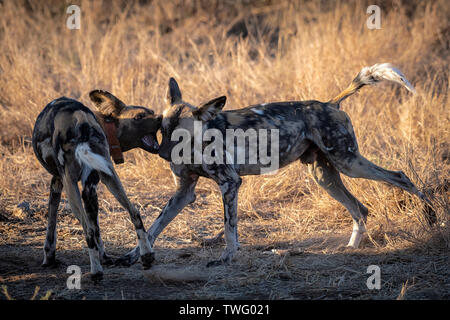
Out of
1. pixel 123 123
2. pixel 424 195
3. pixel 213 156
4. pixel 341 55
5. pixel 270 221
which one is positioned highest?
pixel 341 55

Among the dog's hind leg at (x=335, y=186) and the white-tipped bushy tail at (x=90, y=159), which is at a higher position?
the white-tipped bushy tail at (x=90, y=159)

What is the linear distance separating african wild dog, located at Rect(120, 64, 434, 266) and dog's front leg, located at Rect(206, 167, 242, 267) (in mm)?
15

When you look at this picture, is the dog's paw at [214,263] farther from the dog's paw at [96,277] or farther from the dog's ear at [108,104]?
the dog's ear at [108,104]

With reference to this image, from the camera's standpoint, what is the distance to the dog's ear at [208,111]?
12.5 ft

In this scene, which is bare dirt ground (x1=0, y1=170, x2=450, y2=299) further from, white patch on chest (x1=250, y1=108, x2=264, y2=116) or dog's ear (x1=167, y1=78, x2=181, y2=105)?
dog's ear (x1=167, y1=78, x2=181, y2=105)

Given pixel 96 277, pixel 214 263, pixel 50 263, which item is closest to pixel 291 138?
pixel 214 263

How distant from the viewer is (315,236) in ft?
14.5

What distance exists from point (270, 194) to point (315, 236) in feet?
3.40

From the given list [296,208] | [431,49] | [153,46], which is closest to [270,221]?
[296,208]

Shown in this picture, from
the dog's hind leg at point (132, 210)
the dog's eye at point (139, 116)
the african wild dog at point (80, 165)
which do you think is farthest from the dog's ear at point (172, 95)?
the dog's hind leg at point (132, 210)

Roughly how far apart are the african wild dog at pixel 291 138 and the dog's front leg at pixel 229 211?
15 mm

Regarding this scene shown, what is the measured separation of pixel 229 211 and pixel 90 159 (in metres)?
1.10

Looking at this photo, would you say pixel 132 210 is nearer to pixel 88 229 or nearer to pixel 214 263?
pixel 88 229
